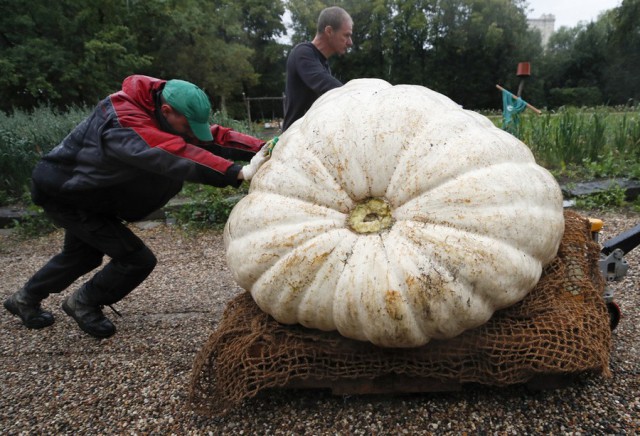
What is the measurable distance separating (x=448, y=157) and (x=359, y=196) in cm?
35

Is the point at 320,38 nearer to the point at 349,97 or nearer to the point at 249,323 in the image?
the point at 349,97

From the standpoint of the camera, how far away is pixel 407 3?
29.4m

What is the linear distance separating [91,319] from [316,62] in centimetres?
238

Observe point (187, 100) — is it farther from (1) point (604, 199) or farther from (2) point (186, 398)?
(1) point (604, 199)

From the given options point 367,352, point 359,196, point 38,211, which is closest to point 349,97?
point 359,196

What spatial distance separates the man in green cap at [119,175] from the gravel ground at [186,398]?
0.83 feet

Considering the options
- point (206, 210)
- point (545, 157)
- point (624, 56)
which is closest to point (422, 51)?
point (624, 56)

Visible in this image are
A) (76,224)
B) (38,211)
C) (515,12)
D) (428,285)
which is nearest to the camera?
(428,285)

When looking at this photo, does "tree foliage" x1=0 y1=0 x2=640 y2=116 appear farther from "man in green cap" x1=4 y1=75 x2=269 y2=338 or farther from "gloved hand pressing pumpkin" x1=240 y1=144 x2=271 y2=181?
"gloved hand pressing pumpkin" x1=240 y1=144 x2=271 y2=181

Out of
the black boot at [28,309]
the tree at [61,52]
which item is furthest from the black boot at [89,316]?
the tree at [61,52]

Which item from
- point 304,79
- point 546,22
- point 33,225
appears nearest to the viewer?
point 304,79

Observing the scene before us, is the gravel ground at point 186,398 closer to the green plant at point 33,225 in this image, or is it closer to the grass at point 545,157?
the grass at point 545,157

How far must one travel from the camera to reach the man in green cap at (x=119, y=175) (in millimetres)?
2121

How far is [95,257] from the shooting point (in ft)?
9.36
